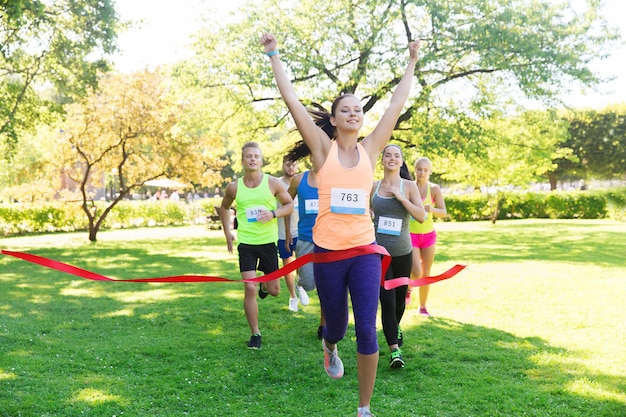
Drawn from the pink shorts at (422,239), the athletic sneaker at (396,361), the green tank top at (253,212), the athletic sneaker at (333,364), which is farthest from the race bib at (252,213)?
the pink shorts at (422,239)

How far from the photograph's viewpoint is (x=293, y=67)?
61.1ft

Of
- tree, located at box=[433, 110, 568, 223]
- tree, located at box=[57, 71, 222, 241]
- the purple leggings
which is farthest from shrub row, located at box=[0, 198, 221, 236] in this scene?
the purple leggings

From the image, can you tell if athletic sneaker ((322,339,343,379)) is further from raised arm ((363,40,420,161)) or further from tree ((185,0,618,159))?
tree ((185,0,618,159))

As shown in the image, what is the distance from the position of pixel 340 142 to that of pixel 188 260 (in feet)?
38.8

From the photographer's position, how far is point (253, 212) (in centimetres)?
603

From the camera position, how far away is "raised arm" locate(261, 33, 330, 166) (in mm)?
3676

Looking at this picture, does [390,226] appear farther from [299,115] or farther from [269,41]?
[269,41]

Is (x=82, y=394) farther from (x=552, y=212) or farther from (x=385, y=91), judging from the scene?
(x=552, y=212)

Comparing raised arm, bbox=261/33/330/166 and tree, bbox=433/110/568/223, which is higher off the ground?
tree, bbox=433/110/568/223

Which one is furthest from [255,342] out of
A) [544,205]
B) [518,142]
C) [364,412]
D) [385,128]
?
[544,205]

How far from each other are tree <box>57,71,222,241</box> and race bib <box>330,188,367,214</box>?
17.8m

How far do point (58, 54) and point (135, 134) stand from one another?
11.3 ft

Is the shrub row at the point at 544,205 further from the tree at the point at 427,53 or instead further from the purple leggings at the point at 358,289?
the purple leggings at the point at 358,289

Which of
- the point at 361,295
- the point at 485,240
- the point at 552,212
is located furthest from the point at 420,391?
the point at 552,212
